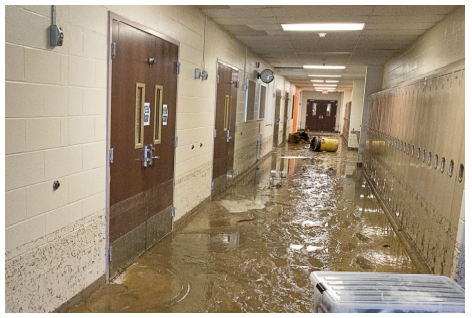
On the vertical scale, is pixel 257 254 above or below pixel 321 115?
below

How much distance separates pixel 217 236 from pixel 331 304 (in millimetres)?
2421

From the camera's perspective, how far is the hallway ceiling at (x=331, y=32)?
14.9 ft

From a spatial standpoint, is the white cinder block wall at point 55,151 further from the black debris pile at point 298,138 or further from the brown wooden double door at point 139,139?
the black debris pile at point 298,138

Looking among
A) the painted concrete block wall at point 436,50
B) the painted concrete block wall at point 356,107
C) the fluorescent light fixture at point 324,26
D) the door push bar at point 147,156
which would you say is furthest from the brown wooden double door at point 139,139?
the painted concrete block wall at point 356,107

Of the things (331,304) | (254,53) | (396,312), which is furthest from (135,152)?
(254,53)

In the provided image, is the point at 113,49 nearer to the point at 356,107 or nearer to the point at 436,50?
the point at 436,50

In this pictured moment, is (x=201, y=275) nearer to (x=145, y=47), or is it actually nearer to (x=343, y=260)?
(x=343, y=260)

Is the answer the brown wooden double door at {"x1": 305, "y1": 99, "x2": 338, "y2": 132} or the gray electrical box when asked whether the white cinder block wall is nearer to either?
the gray electrical box

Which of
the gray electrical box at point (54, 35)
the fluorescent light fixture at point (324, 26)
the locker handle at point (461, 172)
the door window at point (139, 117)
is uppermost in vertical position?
the fluorescent light fixture at point (324, 26)

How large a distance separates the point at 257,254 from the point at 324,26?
10.8 feet

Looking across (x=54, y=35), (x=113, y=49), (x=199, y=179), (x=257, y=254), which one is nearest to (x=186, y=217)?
(x=199, y=179)

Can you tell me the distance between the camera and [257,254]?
385cm

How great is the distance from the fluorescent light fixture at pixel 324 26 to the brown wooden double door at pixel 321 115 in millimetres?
19777

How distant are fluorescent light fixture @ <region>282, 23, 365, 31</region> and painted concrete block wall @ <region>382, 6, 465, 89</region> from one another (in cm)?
91
